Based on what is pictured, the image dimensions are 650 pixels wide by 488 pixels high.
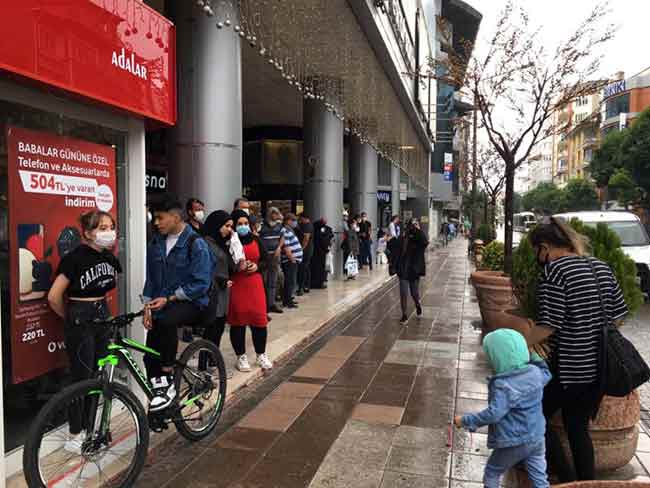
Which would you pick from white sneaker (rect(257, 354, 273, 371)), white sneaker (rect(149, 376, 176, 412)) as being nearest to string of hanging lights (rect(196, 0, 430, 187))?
white sneaker (rect(257, 354, 273, 371))

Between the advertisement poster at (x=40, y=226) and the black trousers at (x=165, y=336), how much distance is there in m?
0.63

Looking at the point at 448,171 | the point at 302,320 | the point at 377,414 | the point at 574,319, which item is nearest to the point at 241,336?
the point at 377,414

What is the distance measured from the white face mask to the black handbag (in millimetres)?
3081

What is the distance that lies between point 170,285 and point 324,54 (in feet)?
24.8

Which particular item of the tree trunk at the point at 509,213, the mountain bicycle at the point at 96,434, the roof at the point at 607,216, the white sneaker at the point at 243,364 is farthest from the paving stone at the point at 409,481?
the roof at the point at 607,216

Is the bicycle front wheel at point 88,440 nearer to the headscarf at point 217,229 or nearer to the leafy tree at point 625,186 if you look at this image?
the headscarf at point 217,229

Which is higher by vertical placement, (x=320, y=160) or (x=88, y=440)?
(x=320, y=160)

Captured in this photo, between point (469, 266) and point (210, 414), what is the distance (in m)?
19.3

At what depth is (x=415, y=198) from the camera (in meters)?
41.0

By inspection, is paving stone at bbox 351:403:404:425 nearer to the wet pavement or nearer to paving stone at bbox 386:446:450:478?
the wet pavement

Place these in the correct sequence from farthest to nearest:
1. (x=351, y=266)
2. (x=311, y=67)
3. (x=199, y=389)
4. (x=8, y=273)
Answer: (x=351, y=266)
(x=311, y=67)
(x=199, y=389)
(x=8, y=273)

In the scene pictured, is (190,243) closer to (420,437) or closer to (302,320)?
(420,437)

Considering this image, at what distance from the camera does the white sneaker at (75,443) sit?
336 cm

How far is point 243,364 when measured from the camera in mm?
6312
